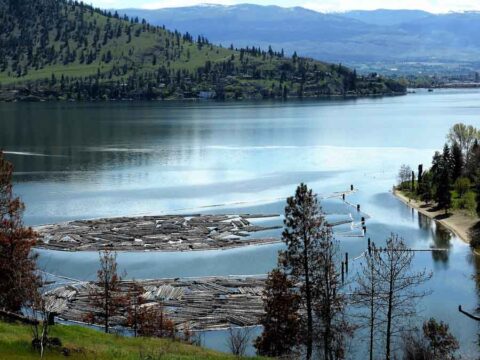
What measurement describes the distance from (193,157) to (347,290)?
90.6m

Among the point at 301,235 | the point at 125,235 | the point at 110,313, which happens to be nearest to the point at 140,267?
the point at 125,235

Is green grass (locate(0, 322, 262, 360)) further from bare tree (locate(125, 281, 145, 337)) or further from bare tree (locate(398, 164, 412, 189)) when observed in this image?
bare tree (locate(398, 164, 412, 189))

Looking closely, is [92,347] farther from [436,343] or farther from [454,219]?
[454,219]

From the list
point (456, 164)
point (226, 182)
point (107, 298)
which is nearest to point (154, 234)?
point (107, 298)

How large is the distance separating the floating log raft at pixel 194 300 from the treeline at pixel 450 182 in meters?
39.0

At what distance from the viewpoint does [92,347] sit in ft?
98.3

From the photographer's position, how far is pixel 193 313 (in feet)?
169

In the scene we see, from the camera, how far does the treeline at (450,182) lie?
90625mm

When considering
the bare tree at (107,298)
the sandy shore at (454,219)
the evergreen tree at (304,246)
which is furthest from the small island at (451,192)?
the bare tree at (107,298)

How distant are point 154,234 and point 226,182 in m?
38.3

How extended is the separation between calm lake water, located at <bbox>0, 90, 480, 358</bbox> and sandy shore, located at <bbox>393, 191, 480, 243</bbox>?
4.82 ft

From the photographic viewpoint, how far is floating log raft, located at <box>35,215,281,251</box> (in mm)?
72062

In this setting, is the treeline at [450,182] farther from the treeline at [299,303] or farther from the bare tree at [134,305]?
the bare tree at [134,305]

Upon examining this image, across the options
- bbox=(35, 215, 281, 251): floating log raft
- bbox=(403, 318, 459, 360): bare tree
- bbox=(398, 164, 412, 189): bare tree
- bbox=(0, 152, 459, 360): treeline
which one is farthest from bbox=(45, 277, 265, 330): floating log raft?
bbox=(398, 164, 412, 189): bare tree
